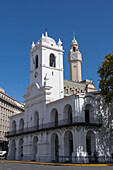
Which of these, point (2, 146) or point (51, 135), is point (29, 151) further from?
point (2, 146)

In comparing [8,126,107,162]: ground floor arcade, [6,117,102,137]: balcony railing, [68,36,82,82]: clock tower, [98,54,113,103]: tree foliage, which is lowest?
[8,126,107,162]: ground floor arcade

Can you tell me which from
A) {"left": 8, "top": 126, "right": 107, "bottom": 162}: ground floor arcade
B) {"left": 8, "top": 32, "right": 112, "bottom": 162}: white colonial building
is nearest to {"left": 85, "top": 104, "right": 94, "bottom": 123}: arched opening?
{"left": 8, "top": 32, "right": 112, "bottom": 162}: white colonial building

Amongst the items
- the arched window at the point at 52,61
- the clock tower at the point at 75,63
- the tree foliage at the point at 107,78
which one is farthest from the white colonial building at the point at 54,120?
the clock tower at the point at 75,63

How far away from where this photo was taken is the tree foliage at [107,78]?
1244 inches

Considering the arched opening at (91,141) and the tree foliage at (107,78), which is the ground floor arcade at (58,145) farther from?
the tree foliage at (107,78)

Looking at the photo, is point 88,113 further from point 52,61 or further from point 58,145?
point 52,61

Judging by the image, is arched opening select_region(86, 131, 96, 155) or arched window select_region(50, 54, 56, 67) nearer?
arched opening select_region(86, 131, 96, 155)

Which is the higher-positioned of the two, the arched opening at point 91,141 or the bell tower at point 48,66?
the bell tower at point 48,66

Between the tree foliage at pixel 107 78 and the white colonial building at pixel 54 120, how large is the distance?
8.19ft

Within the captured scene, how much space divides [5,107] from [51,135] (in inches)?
1494

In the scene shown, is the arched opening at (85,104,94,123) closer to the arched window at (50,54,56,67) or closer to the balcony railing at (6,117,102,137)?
the balcony railing at (6,117,102,137)

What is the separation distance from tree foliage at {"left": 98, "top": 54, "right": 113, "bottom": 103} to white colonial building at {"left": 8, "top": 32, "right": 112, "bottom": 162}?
2.50m

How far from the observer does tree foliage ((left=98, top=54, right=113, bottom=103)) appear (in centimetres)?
3160

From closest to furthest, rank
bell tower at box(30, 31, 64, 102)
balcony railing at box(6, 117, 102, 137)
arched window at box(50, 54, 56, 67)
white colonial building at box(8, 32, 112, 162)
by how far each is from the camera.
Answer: balcony railing at box(6, 117, 102, 137)
white colonial building at box(8, 32, 112, 162)
bell tower at box(30, 31, 64, 102)
arched window at box(50, 54, 56, 67)
